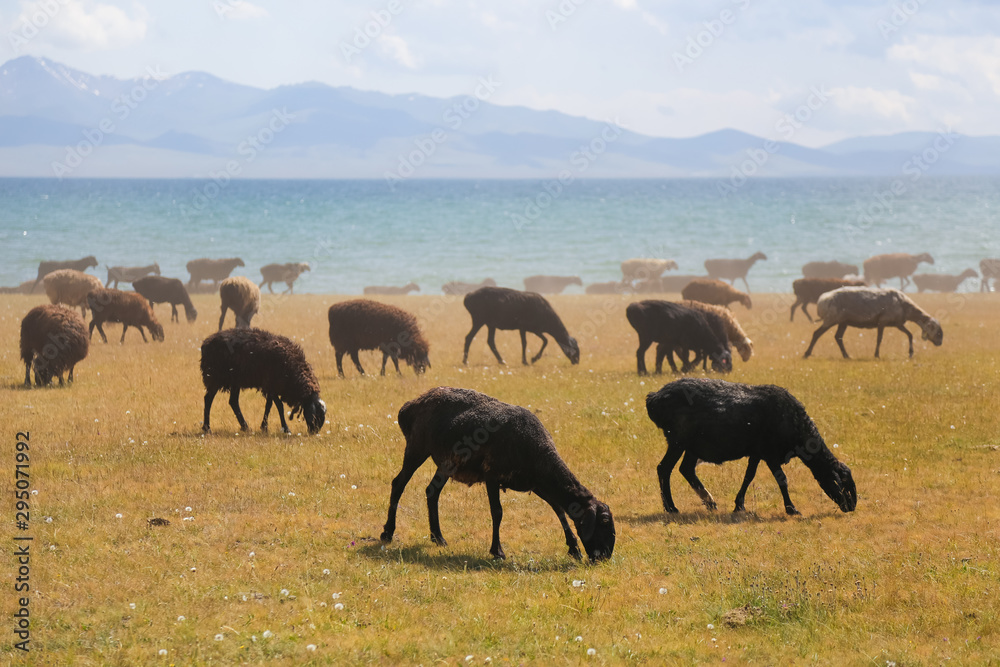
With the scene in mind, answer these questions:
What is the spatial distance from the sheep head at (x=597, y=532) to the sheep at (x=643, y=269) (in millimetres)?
45389

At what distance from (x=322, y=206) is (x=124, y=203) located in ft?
93.7

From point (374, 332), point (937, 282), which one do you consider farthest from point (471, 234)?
point (374, 332)

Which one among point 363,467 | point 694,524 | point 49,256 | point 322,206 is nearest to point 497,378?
point 363,467

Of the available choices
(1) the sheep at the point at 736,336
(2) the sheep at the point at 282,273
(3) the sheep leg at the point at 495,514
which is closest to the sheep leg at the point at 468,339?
(1) the sheep at the point at 736,336

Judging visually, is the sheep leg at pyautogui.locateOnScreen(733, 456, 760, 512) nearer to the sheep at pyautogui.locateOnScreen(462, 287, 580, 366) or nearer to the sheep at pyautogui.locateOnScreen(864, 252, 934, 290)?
the sheep at pyautogui.locateOnScreen(462, 287, 580, 366)

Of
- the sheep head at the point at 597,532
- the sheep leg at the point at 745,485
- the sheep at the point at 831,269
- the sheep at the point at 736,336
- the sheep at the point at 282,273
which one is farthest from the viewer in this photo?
the sheep at the point at 282,273

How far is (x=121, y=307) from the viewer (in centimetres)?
2644

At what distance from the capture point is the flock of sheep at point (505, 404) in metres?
9.57

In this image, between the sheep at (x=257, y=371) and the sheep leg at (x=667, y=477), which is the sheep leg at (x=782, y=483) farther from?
the sheep at (x=257, y=371)

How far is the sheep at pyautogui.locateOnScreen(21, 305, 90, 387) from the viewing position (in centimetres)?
1900

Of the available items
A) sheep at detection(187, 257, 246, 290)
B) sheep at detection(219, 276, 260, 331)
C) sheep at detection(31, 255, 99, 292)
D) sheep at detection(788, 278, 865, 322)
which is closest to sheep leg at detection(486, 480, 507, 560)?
sheep at detection(219, 276, 260, 331)

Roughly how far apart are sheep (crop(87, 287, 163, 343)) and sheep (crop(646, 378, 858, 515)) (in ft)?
66.2

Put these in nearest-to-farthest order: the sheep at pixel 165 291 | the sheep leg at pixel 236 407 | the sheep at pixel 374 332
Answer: the sheep leg at pixel 236 407
the sheep at pixel 374 332
the sheep at pixel 165 291

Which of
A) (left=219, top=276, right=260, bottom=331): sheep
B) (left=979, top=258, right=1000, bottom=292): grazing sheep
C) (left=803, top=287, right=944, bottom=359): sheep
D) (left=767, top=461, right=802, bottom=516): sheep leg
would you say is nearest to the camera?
(left=767, top=461, right=802, bottom=516): sheep leg
